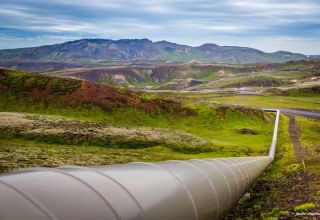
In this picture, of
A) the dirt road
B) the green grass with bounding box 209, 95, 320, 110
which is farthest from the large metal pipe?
the green grass with bounding box 209, 95, 320, 110

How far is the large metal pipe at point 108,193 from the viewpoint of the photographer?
6492mm

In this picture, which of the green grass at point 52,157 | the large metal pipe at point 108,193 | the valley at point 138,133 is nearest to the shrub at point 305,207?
the valley at point 138,133

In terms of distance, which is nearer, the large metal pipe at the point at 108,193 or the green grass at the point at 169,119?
the large metal pipe at the point at 108,193

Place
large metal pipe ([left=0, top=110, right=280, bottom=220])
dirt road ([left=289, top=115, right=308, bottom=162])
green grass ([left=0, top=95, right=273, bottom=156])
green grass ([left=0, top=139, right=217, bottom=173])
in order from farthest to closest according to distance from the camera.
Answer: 1. green grass ([left=0, top=95, right=273, bottom=156])
2. dirt road ([left=289, top=115, right=308, bottom=162])
3. green grass ([left=0, top=139, right=217, bottom=173])
4. large metal pipe ([left=0, top=110, right=280, bottom=220])

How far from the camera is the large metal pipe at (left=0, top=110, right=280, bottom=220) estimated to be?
649 centimetres

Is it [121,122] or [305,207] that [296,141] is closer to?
[121,122]

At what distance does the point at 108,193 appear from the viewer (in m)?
7.92

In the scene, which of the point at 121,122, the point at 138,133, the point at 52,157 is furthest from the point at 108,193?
the point at 121,122

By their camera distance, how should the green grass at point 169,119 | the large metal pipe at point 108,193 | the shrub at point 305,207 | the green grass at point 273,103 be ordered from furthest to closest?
the green grass at point 273,103 < the green grass at point 169,119 < the shrub at point 305,207 < the large metal pipe at point 108,193

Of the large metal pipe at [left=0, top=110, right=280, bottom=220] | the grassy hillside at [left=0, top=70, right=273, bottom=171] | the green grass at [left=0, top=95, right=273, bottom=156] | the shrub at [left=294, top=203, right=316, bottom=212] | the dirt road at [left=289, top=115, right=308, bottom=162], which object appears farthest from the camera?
the green grass at [left=0, top=95, right=273, bottom=156]

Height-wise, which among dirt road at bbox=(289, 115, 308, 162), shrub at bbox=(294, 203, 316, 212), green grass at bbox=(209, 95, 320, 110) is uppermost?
shrub at bbox=(294, 203, 316, 212)

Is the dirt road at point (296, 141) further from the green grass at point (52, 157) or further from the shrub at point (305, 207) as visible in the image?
the shrub at point (305, 207)

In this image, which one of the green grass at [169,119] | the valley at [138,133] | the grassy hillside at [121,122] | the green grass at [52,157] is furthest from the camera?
the green grass at [169,119]

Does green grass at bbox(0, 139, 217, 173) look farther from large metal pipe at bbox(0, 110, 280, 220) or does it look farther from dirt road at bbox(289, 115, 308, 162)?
large metal pipe at bbox(0, 110, 280, 220)
